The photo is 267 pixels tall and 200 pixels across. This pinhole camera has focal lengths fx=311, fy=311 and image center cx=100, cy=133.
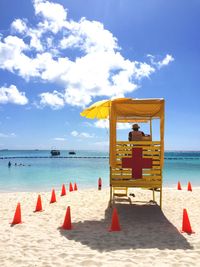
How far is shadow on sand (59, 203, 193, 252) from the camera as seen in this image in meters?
7.95

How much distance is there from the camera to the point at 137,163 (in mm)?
11039

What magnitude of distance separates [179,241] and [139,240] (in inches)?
41.6

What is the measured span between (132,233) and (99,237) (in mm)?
1052

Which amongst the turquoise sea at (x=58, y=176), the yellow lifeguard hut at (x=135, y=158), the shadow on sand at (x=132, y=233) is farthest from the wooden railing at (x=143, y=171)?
the turquoise sea at (x=58, y=176)

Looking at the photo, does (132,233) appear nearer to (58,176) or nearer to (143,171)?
(143,171)

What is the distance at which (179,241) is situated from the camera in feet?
27.2

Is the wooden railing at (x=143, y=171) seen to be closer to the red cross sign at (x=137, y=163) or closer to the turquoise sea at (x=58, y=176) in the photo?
the red cross sign at (x=137, y=163)

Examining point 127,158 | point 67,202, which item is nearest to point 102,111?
point 127,158

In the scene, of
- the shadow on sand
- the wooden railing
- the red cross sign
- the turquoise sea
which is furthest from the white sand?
the turquoise sea

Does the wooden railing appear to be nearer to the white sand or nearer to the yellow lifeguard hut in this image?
the yellow lifeguard hut

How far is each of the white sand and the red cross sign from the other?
166 centimetres

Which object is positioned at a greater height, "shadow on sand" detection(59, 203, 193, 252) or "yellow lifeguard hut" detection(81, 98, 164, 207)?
"yellow lifeguard hut" detection(81, 98, 164, 207)

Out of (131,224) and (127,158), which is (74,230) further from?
(127,158)

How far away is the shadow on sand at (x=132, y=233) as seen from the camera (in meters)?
7.95
